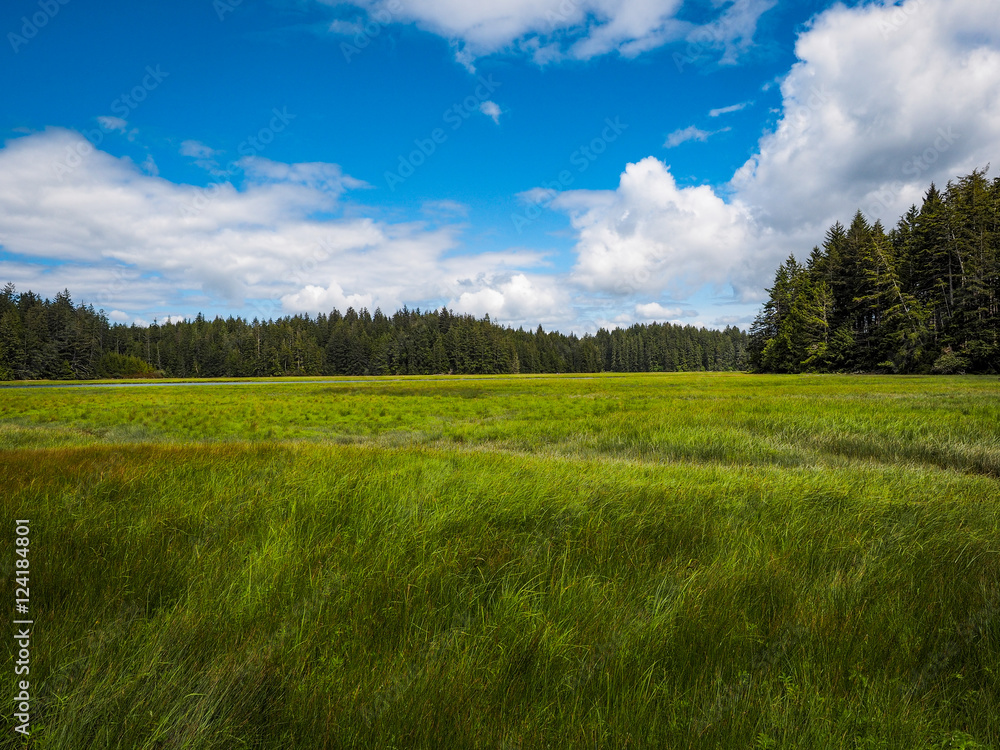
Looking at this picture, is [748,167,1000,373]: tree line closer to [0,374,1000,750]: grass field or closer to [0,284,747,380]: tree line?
[0,374,1000,750]: grass field

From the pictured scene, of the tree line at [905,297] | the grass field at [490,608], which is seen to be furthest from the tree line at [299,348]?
the grass field at [490,608]

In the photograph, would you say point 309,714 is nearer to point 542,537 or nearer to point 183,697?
point 183,697

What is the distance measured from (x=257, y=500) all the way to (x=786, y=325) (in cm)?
8166

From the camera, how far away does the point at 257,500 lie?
17.7 ft

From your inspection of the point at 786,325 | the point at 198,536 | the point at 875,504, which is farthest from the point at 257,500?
the point at 786,325

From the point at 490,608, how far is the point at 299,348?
139 m

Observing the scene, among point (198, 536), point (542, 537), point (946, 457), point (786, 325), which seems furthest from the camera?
point (786, 325)

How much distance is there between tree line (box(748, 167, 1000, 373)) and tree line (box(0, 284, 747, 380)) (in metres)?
78.3

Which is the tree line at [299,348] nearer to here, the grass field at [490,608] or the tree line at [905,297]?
the tree line at [905,297]

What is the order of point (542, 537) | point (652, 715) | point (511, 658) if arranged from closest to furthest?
point (652, 715)
point (511, 658)
point (542, 537)

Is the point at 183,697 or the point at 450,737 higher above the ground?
the point at 183,697

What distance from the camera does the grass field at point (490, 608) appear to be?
90.6 inches

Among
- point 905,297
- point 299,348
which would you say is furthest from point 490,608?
point 299,348

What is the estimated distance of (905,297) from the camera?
5228 cm
